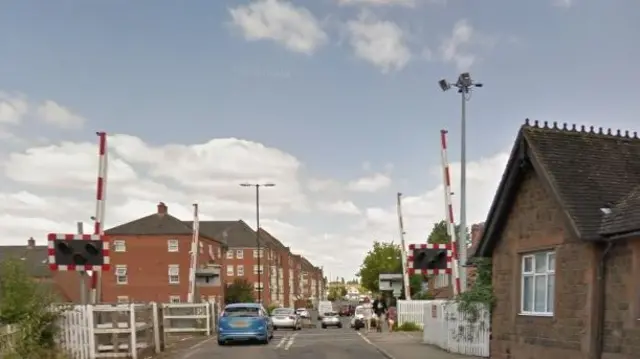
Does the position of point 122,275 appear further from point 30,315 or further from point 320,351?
point 30,315

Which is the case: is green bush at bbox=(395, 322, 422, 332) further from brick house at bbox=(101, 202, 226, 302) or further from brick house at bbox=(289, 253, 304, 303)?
brick house at bbox=(289, 253, 304, 303)

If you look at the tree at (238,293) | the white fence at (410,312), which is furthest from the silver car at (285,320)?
the tree at (238,293)

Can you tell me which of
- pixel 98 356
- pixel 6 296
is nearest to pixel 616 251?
pixel 98 356

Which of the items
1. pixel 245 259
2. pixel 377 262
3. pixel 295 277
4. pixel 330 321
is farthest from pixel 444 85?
pixel 295 277

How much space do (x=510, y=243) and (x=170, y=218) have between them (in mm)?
69325

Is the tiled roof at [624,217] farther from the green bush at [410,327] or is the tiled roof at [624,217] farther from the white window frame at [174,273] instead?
the white window frame at [174,273]

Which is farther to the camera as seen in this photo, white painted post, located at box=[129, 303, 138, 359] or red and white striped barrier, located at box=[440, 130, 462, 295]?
red and white striped barrier, located at box=[440, 130, 462, 295]

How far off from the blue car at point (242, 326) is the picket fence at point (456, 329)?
5.93 meters

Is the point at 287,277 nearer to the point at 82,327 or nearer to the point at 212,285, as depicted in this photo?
the point at 212,285

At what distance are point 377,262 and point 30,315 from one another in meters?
79.2

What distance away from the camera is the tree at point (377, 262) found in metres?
91.1

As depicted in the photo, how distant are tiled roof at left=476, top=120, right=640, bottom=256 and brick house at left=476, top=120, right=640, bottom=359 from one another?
0.02 meters

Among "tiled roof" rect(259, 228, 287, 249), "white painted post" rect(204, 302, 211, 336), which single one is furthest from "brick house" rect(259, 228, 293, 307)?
"white painted post" rect(204, 302, 211, 336)

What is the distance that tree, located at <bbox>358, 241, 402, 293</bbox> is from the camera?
91.1m
